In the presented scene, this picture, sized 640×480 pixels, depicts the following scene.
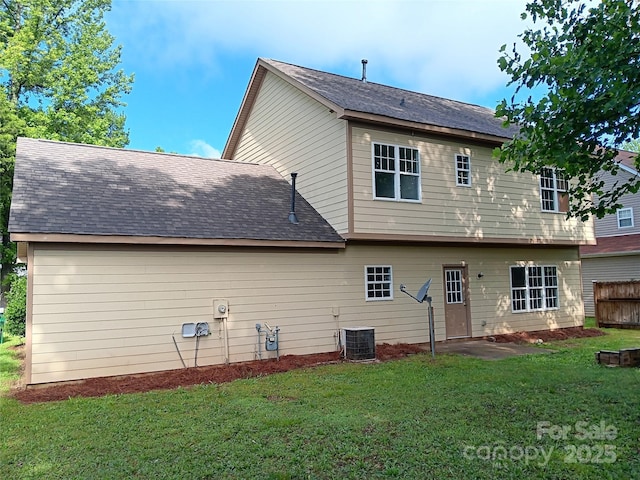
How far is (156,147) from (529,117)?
92.6ft

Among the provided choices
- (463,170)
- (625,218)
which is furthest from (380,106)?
(625,218)

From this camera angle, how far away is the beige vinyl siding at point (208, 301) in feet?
24.4

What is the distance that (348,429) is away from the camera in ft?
16.1

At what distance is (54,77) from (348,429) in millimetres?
20874

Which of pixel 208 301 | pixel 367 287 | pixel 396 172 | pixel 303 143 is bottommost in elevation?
pixel 208 301

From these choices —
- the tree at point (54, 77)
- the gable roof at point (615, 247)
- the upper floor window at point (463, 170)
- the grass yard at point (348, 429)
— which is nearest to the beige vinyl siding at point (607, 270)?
the gable roof at point (615, 247)

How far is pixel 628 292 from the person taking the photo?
14414mm

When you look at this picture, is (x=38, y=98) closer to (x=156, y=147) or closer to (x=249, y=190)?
(x=156, y=147)

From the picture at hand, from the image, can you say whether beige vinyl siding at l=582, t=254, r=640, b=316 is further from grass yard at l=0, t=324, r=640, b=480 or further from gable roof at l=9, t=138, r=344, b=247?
gable roof at l=9, t=138, r=344, b=247

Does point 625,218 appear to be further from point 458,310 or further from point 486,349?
point 486,349

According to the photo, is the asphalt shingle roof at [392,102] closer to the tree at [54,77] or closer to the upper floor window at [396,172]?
the upper floor window at [396,172]

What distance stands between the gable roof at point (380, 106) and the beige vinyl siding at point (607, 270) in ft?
26.4

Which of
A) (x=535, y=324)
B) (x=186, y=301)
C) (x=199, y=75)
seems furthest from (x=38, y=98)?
(x=535, y=324)

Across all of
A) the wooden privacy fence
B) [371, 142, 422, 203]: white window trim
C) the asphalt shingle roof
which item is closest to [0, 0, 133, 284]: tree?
the asphalt shingle roof
